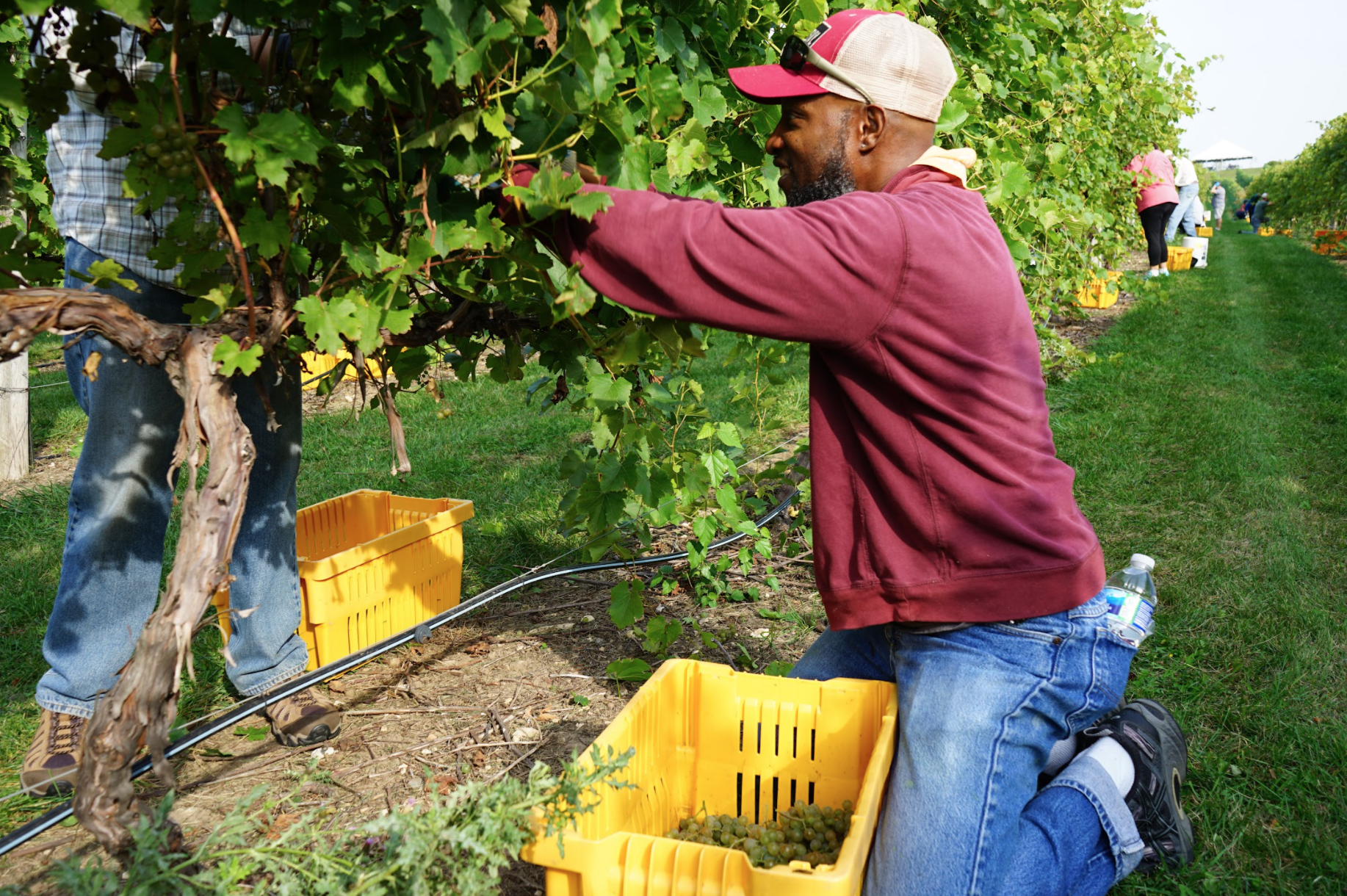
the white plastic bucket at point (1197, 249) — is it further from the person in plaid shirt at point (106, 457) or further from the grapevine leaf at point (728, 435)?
the person in plaid shirt at point (106, 457)

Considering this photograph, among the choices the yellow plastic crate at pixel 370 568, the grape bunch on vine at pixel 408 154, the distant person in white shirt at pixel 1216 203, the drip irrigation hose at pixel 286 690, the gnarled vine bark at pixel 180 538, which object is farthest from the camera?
the distant person in white shirt at pixel 1216 203

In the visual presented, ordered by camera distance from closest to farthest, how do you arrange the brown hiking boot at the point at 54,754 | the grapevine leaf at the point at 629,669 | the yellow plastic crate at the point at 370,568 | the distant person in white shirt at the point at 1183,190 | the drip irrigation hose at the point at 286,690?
the drip irrigation hose at the point at 286,690 → the brown hiking boot at the point at 54,754 → the yellow plastic crate at the point at 370,568 → the grapevine leaf at the point at 629,669 → the distant person in white shirt at the point at 1183,190

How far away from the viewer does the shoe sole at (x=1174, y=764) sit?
84.3 inches

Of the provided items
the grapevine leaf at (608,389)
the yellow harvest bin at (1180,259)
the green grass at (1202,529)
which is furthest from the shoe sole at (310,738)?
the yellow harvest bin at (1180,259)

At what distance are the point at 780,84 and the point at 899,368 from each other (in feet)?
2.07

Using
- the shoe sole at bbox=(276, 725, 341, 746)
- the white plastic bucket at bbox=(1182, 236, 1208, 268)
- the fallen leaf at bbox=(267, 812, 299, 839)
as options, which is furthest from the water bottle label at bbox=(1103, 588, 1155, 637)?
the white plastic bucket at bbox=(1182, 236, 1208, 268)

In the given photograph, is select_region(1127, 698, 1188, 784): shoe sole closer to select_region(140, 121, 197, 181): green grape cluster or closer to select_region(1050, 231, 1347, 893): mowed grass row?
select_region(1050, 231, 1347, 893): mowed grass row

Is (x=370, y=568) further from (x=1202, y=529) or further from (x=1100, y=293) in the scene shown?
(x=1100, y=293)

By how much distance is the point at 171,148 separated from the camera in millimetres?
1378

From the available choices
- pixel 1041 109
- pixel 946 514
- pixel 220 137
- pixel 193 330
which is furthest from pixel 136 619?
pixel 1041 109

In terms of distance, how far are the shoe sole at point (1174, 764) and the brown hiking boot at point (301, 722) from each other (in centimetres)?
203

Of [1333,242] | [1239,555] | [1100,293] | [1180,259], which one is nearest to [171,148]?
[1239,555]

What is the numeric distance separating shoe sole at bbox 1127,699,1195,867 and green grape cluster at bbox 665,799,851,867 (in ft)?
2.41

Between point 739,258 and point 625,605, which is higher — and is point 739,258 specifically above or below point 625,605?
above
